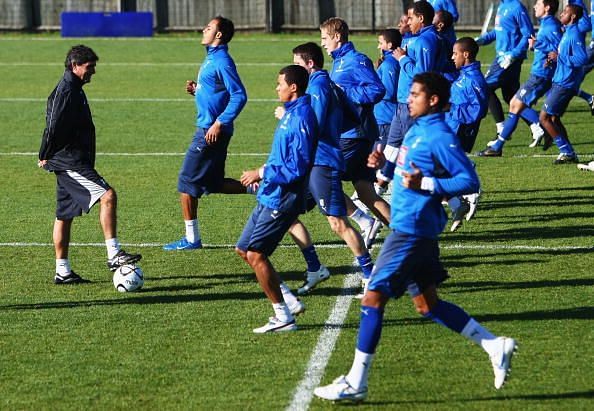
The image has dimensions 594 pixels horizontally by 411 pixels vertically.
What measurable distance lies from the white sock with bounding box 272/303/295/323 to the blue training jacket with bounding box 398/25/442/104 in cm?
505

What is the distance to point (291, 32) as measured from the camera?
1588 inches

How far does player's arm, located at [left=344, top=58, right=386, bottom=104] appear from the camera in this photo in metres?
12.4

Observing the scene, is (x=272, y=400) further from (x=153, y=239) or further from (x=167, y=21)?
(x=167, y=21)

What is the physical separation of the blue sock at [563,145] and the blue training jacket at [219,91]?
6.74m

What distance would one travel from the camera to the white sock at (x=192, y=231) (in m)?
13.0

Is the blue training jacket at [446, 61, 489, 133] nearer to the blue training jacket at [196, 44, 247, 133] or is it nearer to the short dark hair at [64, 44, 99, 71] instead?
the blue training jacket at [196, 44, 247, 133]

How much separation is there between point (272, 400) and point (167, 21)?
33.8 meters

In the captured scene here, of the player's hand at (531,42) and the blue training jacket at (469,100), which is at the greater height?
the player's hand at (531,42)

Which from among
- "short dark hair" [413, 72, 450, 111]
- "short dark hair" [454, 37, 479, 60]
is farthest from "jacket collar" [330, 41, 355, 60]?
"short dark hair" [413, 72, 450, 111]

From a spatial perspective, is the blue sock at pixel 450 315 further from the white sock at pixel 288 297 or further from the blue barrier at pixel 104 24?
the blue barrier at pixel 104 24

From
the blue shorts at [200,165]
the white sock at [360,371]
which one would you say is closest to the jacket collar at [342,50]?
the blue shorts at [200,165]

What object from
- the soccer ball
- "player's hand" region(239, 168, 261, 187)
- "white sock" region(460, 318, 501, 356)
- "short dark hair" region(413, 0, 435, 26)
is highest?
"short dark hair" region(413, 0, 435, 26)

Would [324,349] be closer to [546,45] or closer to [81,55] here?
[81,55]

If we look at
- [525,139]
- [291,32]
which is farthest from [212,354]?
[291,32]
